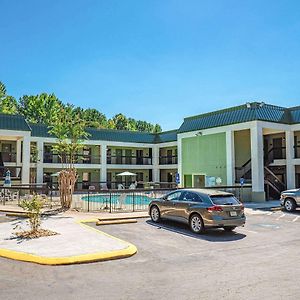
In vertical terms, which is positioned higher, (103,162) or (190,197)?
(103,162)

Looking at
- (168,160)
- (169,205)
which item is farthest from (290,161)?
(168,160)

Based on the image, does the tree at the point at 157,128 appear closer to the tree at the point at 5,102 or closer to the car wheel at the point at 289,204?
the tree at the point at 5,102

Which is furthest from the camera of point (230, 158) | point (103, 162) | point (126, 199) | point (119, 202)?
point (103, 162)

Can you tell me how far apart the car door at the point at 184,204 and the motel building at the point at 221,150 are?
43.1 ft

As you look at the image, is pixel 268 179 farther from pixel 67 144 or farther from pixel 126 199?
pixel 67 144

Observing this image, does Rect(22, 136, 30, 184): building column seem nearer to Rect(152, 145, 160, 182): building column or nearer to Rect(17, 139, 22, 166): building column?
Rect(17, 139, 22, 166): building column

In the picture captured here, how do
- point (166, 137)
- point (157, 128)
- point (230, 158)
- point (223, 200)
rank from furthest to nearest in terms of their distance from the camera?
point (157, 128), point (166, 137), point (230, 158), point (223, 200)

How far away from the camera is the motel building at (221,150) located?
25.6 m

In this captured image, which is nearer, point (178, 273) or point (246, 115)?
point (178, 273)

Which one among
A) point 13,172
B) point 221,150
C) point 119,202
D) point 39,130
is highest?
point 39,130

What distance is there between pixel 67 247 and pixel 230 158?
20.0m

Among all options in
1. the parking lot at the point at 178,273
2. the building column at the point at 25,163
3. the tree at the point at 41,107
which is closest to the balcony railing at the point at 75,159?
the building column at the point at 25,163

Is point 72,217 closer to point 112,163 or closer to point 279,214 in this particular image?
point 279,214

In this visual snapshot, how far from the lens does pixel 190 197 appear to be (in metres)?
12.4
